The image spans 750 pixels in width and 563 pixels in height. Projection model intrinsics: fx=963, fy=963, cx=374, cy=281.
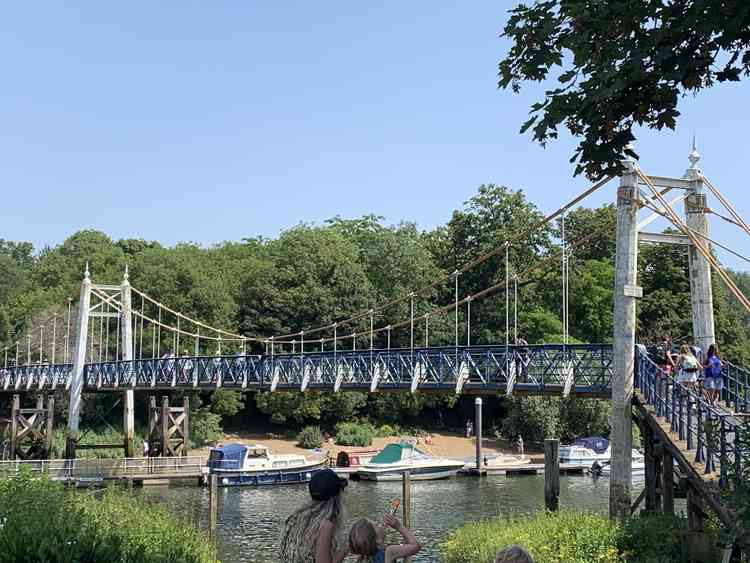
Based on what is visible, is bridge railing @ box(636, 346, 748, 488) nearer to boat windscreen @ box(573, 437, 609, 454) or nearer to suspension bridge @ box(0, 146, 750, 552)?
suspension bridge @ box(0, 146, 750, 552)

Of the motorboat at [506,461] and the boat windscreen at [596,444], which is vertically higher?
the boat windscreen at [596,444]

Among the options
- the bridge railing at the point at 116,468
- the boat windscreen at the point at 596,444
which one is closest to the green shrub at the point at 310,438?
the bridge railing at the point at 116,468

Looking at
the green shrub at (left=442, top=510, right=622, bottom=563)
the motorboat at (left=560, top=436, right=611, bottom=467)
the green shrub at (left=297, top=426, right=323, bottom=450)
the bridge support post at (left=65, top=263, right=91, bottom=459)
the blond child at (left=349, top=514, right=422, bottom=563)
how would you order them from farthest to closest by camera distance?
the green shrub at (left=297, top=426, right=323, bottom=450), the bridge support post at (left=65, top=263, right=91, bottom=459), the motorboat at (left=560, top=436, right=611, bottom=467), the green shrub at (left=442, top=510, right=622, bottom=563), the blond child at (left=349, top=514, right=422, bottom=563)

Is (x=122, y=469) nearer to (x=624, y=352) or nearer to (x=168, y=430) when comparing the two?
(x=168, y=430)

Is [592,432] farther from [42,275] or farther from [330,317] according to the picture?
[42,275]

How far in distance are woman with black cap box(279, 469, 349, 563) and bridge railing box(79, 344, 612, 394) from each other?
16.1 meters

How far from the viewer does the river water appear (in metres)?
25.1

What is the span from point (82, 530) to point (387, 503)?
78.2 feet

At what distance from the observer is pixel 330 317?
54906 millimetres

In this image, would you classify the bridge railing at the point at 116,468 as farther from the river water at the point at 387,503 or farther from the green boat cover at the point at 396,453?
the green boat cover at the point at 396,453

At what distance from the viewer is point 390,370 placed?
30.2m

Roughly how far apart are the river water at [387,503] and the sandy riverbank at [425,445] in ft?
26.4

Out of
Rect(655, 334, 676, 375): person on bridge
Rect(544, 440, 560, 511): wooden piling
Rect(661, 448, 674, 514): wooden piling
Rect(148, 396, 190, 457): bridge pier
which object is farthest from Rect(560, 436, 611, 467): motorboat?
Rect(661, 448, 674, 514): wooden piling

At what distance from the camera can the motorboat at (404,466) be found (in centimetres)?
3962
